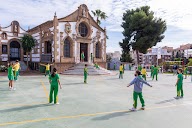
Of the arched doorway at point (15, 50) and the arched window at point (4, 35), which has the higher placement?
the arched window at point (4, 35)

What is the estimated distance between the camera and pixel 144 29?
40562 millimetres

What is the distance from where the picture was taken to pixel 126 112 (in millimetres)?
7438

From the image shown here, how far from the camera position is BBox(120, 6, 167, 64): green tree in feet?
133

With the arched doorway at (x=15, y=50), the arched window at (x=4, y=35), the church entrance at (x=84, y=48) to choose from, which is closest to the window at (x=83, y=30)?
the church entrance at (x=84, y=48)

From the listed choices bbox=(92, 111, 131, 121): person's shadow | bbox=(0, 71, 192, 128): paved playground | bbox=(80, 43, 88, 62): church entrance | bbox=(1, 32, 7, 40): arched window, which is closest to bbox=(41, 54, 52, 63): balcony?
bbox=(80, 43, 88, 62): church entrance

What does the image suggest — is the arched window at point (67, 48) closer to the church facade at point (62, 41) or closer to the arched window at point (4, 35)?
the church facade at point (62, 41)

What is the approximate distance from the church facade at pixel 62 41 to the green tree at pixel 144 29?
12977mm

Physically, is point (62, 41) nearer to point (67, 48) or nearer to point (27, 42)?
point (67, 48)

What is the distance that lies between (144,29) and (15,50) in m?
25.2

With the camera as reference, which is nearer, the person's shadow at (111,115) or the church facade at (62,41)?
the person's shadow at (111,115)

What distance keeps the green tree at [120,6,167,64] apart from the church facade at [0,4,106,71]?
13.0m

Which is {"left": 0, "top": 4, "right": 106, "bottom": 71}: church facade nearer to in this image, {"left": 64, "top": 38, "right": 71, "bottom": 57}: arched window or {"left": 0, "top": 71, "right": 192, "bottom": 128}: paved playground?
{"left": 64, "top": 38, "right": 71, "bottom": 57}: arched window

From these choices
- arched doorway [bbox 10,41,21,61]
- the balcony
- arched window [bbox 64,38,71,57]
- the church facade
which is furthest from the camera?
arched doorway [bbox 10,41,21,61]

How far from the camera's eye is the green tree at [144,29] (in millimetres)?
40500
